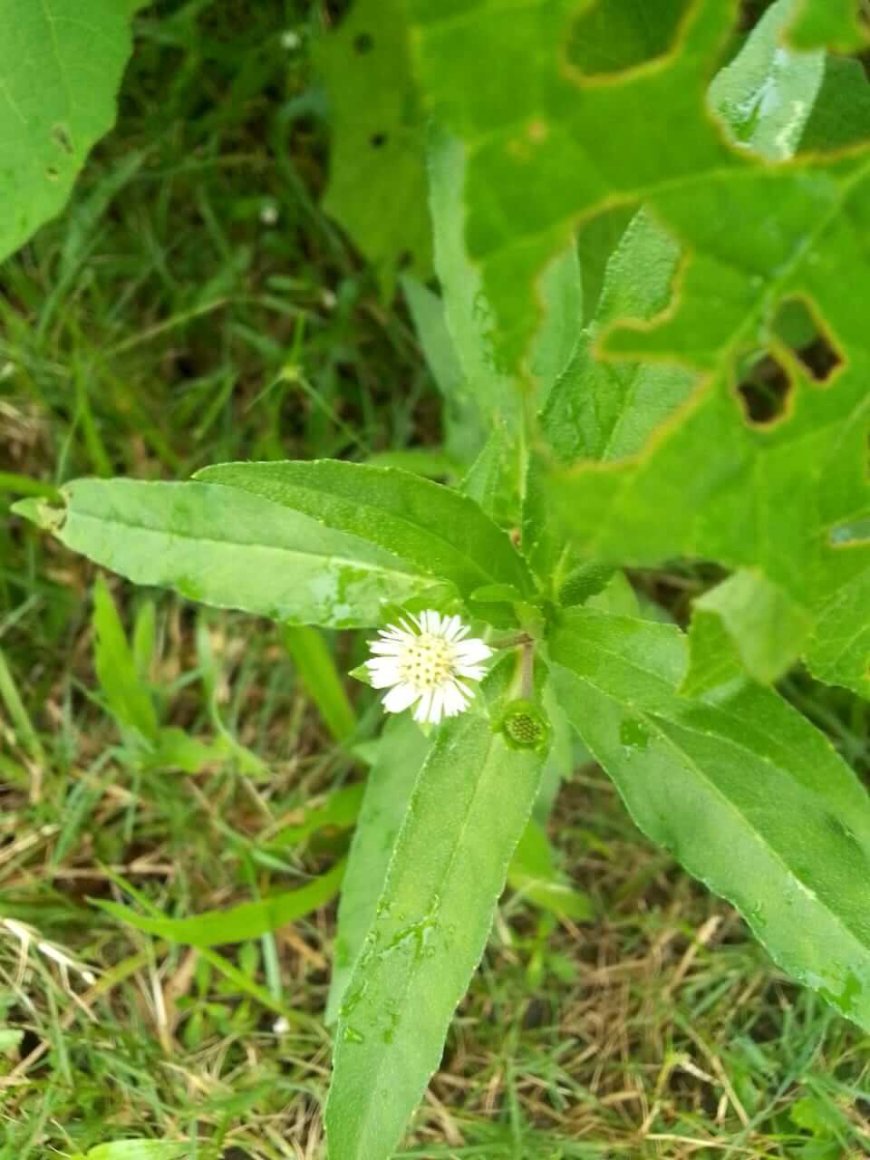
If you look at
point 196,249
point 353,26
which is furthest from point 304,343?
point 353,26

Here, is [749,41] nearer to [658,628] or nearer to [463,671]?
[658,628]

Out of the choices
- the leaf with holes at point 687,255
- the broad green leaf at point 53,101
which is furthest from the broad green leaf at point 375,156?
the leaf with holes at point 687,255

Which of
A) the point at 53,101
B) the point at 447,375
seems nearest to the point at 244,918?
the point at 447,375

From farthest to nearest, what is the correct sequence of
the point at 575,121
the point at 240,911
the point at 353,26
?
the point at 353,26
the point at 240,911
the point at 575,121

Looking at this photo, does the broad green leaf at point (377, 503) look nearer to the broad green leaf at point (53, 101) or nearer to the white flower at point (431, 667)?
the white flower at point (431, 667)

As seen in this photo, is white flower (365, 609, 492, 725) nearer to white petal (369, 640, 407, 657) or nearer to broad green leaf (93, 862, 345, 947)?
white petal (369, 640, 407, 657)

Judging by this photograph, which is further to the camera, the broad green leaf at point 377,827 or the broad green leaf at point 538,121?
the broad green leaf at point 377,827

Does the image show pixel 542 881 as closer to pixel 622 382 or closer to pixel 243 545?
pixel 243 545
